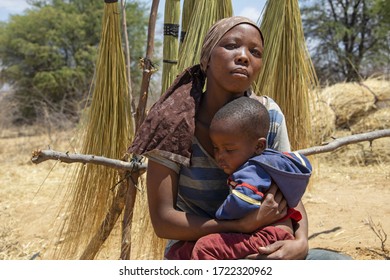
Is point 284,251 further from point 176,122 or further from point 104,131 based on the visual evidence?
point 104,131

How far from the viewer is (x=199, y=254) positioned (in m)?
1.19

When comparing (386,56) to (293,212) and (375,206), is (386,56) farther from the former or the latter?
(293,212)

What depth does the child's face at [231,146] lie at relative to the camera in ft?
3.99

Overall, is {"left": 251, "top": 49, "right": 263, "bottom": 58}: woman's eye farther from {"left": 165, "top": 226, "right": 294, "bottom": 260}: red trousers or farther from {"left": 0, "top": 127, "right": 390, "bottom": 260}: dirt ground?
{"left": 0, "top": 127, "right": 390, "bottom": 260}: dirt ground

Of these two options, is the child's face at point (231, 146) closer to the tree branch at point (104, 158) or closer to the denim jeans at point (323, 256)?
the denim jeans at point (323, 256)

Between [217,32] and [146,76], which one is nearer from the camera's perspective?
[217,32]

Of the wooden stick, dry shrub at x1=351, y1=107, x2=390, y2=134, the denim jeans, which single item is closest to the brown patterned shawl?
the denim jeans

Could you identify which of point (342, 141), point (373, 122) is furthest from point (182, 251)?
point (373, 122)

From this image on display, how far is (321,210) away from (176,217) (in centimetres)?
264

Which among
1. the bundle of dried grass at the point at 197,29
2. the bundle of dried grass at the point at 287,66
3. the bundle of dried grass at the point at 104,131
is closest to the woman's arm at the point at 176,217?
the bundle of dried grass at the point at 104,131

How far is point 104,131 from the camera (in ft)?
6.52

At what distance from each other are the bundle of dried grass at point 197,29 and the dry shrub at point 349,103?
4333 mm
